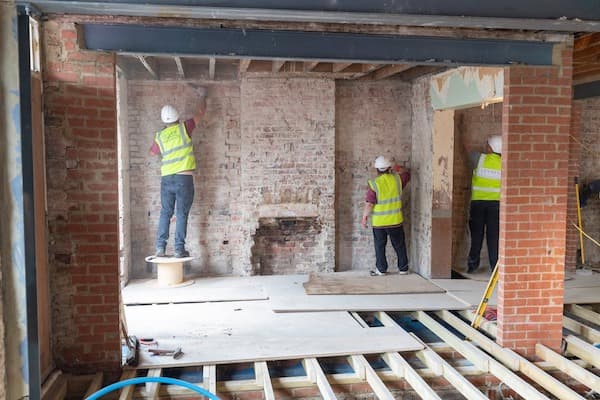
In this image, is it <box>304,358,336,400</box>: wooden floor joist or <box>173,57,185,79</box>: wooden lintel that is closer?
<box>304,358,336,400</box>: wooden floor joist

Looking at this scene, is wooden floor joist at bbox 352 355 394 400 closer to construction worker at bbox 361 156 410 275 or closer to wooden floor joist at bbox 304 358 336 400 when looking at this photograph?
wooden floor joist at bbox 304 358 336 400

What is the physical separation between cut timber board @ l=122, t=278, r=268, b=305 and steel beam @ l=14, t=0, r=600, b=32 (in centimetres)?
357

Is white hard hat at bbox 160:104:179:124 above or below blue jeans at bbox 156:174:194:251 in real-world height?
above

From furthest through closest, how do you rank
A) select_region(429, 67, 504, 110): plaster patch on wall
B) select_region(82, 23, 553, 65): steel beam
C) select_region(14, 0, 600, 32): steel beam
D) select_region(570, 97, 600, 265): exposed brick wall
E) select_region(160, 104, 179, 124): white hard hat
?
1. select_region(570, 97, 600, 265): exposed brick wall
2. select_region(160, 104, 179, 124): white hard hat
3. select_region(429, 67, 504, 110): plaster patch on wall
4. select_region(82, 23, 553, 65): steel beam
5. select_region(14, 0, 600, 32): steel beam

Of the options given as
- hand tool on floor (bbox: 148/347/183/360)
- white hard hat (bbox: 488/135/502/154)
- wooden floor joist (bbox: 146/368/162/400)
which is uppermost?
white hard hat (bbox: 488/135/502/154)

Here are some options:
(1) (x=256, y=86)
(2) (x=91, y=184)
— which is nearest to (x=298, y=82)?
(1) (x=256, y=86)

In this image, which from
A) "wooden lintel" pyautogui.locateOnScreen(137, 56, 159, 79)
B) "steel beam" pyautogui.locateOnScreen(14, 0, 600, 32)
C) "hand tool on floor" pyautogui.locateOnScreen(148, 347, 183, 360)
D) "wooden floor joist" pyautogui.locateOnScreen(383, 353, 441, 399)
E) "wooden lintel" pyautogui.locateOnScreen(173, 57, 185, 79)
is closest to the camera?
"steel beam" pyautogui.locateOnScreen(14, 0, 600, 32)

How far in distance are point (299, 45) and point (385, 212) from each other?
3814 mm

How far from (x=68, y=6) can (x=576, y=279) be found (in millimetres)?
6665

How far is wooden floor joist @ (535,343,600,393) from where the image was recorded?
3734 millimetres

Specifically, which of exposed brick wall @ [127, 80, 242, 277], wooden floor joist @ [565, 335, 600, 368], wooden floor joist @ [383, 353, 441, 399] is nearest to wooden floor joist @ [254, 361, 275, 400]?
wooden floor joist @ [383, 353, 441, 399]

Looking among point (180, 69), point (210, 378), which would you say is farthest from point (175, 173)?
point (210, 378)

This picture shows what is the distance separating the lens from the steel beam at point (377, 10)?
9.68ft

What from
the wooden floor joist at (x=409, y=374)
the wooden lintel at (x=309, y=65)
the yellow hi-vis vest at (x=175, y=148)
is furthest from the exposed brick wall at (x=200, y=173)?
the wooden floor joist at (x=409, y=374)
